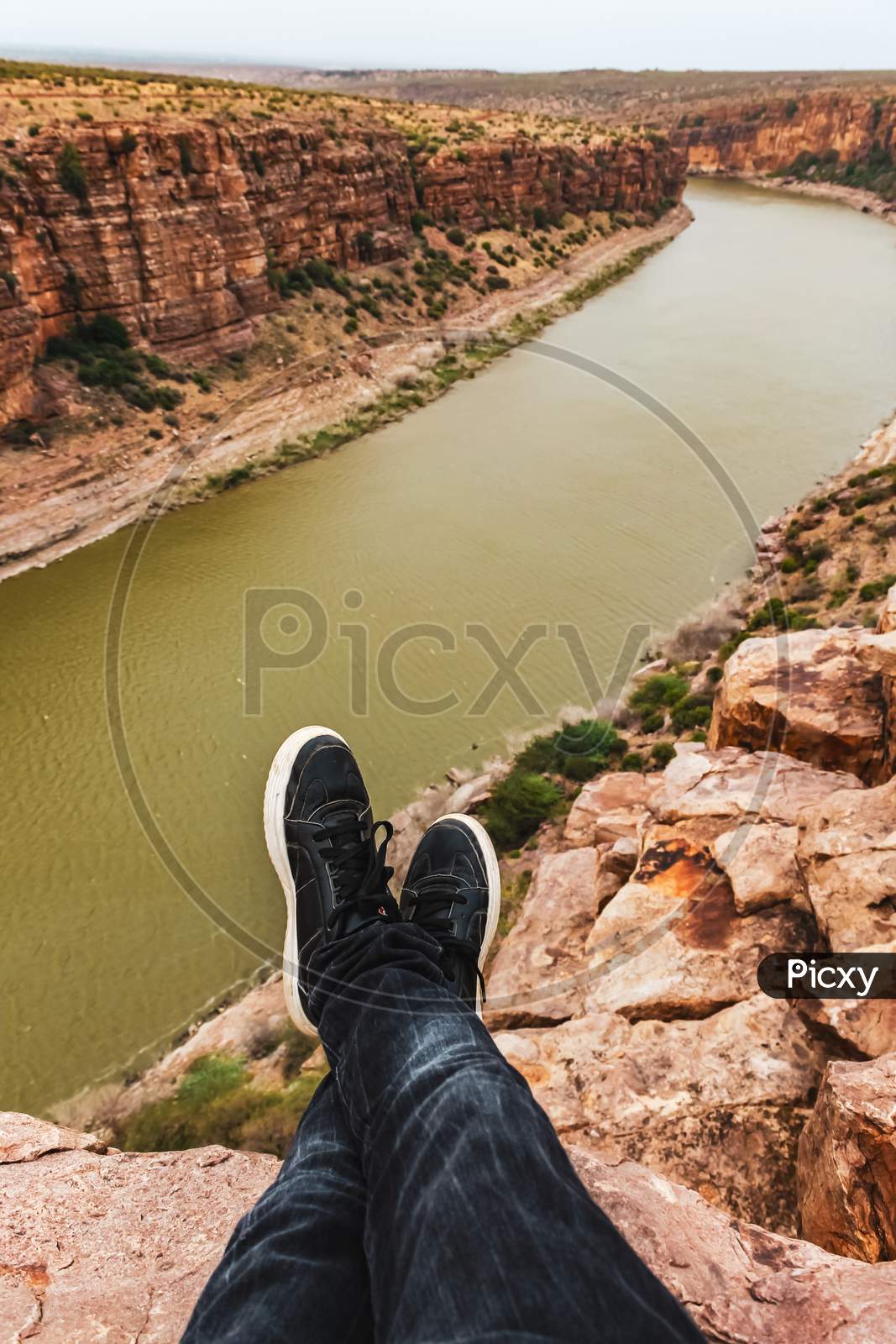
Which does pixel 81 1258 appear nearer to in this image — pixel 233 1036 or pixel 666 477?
pixel 233 1036

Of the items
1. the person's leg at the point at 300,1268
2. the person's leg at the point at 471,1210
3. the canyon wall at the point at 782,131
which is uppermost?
the canyon wall at the point at 782,131

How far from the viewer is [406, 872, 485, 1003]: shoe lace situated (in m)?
3.43

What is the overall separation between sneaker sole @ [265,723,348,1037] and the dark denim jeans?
1009 millimetres

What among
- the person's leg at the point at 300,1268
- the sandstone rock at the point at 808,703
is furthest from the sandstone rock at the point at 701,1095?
the sandstone rock at the point at 808,703

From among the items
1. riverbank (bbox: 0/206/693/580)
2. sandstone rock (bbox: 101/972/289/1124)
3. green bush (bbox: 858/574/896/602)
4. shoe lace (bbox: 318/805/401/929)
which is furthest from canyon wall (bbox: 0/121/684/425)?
green bush (bbox: 858/574/896/602)

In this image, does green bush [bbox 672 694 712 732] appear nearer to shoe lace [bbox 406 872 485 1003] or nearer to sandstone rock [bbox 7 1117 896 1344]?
shoe lace [bbox 406 872 485 1003]

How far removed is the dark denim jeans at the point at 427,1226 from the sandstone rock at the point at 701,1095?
1537mm

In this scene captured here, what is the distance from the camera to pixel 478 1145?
169 cm

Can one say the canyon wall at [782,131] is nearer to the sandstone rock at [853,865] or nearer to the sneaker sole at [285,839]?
the sandstone rock at [853,865]

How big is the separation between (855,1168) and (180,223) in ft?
72.4

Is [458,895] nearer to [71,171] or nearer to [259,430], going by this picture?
[259,430]

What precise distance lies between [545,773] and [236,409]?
14914 millimetres

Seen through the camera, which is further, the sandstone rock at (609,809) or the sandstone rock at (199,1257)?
the sandstone rock at (609,809)

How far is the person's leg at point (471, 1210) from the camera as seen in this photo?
136cm
